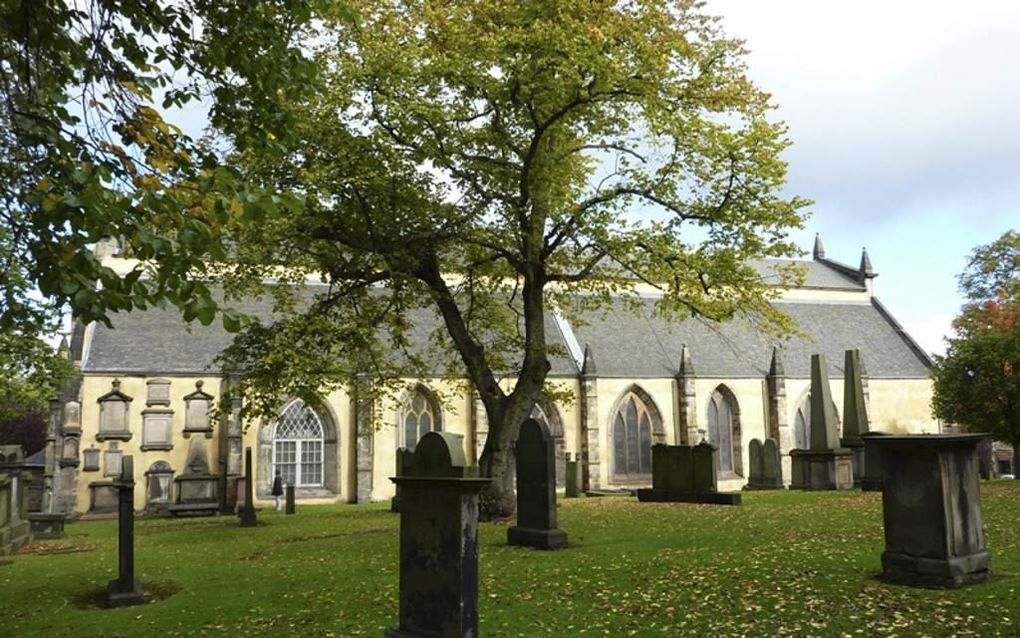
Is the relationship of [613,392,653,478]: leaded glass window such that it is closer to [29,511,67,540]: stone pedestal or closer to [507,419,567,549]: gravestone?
[29,511,67,540]: stone pedestal

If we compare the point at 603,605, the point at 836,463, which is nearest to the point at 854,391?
the point at 836,463

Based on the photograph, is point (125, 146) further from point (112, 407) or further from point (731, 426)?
point (731, 426)

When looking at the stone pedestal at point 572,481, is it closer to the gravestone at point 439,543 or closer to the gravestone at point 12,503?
the gravestone at point 12,503

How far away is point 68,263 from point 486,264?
15.2 meters

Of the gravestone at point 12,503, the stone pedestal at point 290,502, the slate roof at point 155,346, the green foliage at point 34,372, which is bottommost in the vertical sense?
the stone pedestal at point 290,502

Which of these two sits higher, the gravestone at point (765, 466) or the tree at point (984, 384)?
the tree at point (984, 384)

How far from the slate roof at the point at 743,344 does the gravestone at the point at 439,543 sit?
89.4 feet

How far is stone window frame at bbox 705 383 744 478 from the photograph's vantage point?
37406 millimetres

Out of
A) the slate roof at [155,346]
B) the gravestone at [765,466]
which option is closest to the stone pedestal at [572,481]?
the slate roof at [155,346]

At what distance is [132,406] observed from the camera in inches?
1139

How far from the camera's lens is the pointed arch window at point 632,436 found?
35750 millimetres

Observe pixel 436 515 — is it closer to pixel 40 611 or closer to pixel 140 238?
pixel 140 238

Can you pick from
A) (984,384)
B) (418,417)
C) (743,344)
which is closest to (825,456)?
(984,384)

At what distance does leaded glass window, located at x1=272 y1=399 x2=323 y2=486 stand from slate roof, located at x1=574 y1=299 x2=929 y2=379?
1174 centimetres
